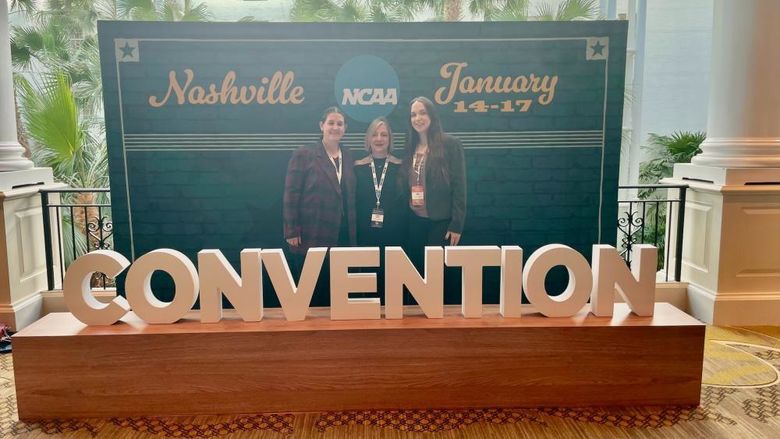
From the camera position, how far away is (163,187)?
3502 millimetres

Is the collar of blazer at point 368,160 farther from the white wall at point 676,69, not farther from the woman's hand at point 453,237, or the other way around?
the white wall at point 676,69

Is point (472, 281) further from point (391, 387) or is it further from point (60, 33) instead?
point (60, 33)

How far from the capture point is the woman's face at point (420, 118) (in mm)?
3496

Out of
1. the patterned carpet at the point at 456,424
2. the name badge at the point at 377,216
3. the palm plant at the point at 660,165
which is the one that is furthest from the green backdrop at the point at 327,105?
the palm plant at the point at 660,165

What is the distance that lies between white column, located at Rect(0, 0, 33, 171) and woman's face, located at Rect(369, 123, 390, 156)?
2377mm

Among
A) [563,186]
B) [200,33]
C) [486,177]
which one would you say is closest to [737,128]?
[563,186]

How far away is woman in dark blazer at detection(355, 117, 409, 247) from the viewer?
351cm

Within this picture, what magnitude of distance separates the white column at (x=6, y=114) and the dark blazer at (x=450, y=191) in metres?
2.72

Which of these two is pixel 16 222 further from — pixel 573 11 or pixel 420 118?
pixel 573 11

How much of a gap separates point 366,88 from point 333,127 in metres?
0.31

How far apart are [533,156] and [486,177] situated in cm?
32

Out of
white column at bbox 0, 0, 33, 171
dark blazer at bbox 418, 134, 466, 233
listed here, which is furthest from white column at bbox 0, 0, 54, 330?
dark blazer at bbox 418, 134, 466, 233

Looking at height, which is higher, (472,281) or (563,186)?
(563,186)

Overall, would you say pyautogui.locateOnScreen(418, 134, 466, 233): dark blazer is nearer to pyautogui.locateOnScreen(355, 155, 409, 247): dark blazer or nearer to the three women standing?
the three women standing
